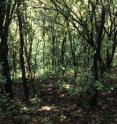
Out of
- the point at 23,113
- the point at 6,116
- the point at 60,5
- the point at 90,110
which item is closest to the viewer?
the point at 6,116

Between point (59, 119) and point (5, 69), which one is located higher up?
point (5, 69)

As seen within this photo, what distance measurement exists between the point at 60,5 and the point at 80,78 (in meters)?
4.09

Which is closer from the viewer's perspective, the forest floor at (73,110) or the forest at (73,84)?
the forest at (73,84)

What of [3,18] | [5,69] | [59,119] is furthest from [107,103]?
[3,18]

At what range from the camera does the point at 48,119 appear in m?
10.4

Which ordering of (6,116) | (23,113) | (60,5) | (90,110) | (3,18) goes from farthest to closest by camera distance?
(60,5) < (3,18) < (90,110) < (23,113) < (6,116)

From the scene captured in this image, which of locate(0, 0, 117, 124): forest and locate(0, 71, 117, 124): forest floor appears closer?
locate(0, 0, 117, 124): forest

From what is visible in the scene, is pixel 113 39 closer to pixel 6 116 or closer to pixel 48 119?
pixel 48 119

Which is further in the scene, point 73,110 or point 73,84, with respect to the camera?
point 73,84

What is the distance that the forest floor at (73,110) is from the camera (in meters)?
10.2

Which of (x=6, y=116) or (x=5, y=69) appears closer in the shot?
(x=6, y=116)

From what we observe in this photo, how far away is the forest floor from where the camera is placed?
10.2 metres

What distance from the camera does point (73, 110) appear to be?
36.2 ft

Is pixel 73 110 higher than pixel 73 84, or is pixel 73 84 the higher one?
pixel 73 84
